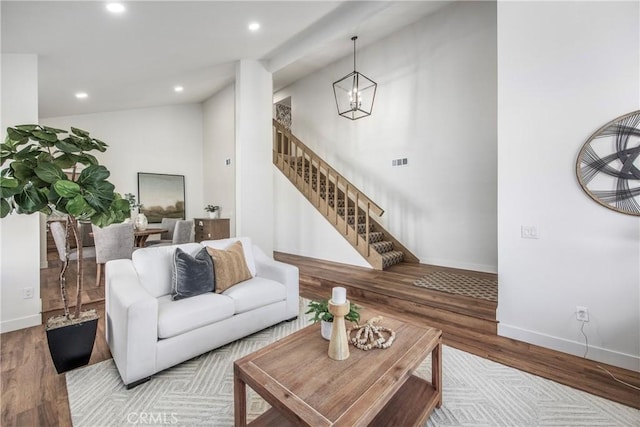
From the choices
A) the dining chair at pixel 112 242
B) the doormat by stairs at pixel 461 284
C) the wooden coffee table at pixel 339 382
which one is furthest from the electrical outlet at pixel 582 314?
the dining chair at pixel 112 242

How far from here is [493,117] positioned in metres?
4.12

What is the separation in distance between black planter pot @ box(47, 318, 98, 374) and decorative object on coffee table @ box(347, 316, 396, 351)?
77.6 inches

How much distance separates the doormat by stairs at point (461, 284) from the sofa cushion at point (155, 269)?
2.77 meters

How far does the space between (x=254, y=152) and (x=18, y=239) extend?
297 cm

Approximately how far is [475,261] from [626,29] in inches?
120

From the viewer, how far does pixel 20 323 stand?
283 cm

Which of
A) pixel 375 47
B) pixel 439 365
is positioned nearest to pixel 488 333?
pixel 439 365

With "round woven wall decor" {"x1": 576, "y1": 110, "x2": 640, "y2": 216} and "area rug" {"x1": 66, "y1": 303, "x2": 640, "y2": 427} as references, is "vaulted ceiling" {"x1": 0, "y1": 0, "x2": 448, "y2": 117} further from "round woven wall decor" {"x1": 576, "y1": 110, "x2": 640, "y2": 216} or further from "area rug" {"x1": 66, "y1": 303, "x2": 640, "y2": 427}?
"area rug" {"x1": 66, "y1": 303, "x2": 640, "y2": 427}

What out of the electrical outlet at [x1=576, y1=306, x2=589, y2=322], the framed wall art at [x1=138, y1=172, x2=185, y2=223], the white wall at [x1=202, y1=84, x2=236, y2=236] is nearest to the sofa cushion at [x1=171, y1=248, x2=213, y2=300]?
the electrical outlet at [x1=576, y1=306, x2=589, y2=322]

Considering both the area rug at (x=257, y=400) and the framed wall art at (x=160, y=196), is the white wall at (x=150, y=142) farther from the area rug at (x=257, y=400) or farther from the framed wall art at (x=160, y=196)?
the area rug at (x=257, y=400)

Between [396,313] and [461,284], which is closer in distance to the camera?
[396,313]

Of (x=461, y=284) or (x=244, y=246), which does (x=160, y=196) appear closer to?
(x=244, y=246)

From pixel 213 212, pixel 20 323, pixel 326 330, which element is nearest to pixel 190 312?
pixel 326 330

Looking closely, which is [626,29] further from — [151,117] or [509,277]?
[151,117]
